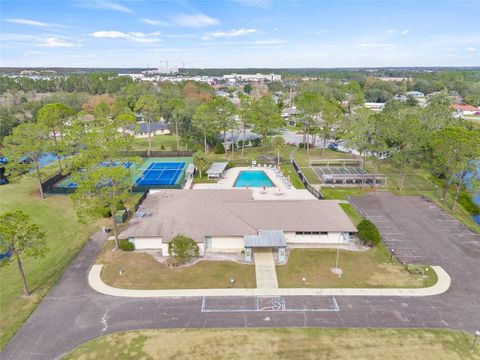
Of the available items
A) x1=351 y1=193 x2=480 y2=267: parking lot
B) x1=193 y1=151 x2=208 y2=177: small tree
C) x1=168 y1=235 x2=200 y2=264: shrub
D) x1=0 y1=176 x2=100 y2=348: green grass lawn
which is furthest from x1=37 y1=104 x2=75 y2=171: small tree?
x1=351 y1=193 x2=480 y2=267: parking lot

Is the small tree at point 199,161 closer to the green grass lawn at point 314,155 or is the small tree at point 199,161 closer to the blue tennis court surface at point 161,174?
the blue tennis court surface at point 161,174

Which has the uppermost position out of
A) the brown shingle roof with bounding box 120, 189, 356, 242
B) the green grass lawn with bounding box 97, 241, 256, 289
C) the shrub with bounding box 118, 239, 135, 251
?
the brown shingle roof with bounding box 120, 189, 356, 242

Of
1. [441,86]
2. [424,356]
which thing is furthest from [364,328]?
[441,86]

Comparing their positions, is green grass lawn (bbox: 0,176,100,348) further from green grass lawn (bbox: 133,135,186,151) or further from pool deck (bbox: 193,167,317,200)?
green grass lawn (bbox: 133,135,186,151)

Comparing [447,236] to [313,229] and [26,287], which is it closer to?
[313,229]

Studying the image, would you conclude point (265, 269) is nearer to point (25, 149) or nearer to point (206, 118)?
point (25, 149)

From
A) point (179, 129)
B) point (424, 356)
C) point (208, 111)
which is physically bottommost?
point (424, 356)

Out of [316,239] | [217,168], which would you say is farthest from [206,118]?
[316,239]
